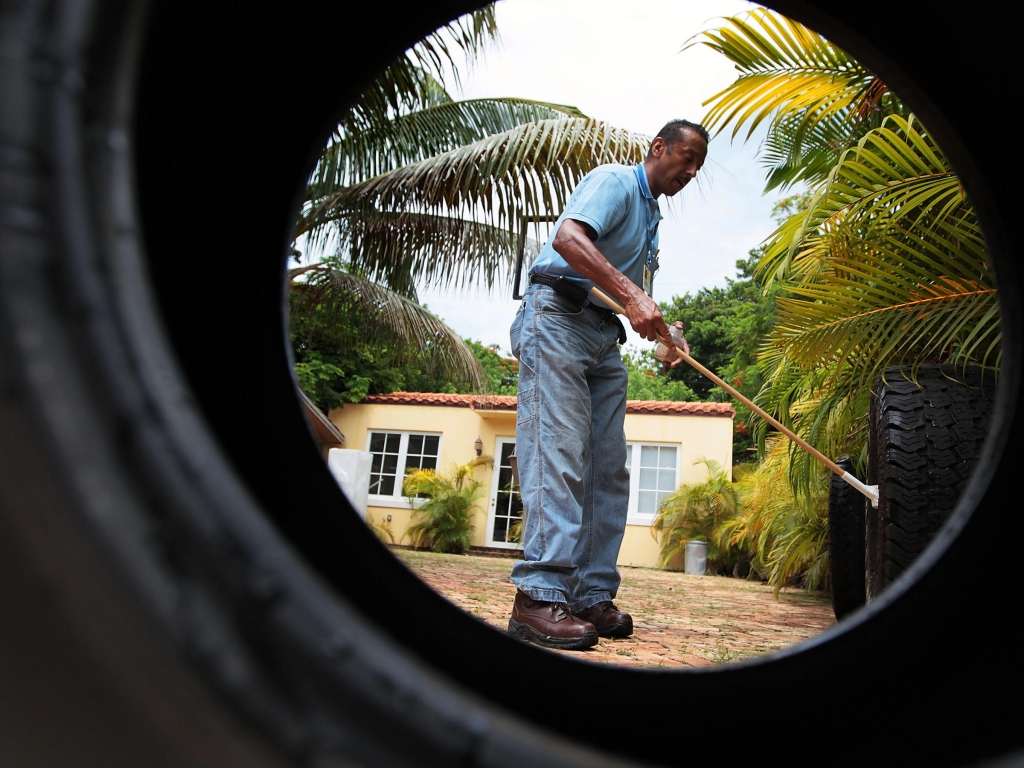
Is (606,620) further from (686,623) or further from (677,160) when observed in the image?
(677,160)

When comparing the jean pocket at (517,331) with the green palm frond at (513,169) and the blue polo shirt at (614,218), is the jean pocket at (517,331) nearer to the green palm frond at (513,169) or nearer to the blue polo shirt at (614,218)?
the blue polo shirt at (614,218)

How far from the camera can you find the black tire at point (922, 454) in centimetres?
190

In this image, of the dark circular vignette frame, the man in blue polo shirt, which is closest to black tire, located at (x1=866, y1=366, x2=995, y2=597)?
the man in blue polo shirt

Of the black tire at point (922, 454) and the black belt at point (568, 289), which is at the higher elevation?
the black belt at point (568, 289)

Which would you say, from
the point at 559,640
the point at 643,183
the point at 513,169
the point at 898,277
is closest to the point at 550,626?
the point at 559,640

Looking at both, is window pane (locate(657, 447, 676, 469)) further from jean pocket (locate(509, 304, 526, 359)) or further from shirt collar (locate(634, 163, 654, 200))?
jean pocket (locate(509, 304, 526, 359))

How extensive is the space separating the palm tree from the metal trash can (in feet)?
17.8

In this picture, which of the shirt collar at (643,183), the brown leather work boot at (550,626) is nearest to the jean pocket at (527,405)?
the brown leather work boot at (550,626)

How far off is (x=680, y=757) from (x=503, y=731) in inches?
19.2

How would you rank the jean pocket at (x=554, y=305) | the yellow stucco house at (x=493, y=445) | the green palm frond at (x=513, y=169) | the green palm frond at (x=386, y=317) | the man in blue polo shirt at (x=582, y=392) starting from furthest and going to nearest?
the yellow stucco house at (x=493, y=445)
the green palm frond at (x=386, y=317)
the green palm frond at (x=513, y=169)
the jean pocket at (x=554, y=305)
the man in blue polo shirt at (x=582, y=392)

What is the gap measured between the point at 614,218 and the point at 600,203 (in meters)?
0.09

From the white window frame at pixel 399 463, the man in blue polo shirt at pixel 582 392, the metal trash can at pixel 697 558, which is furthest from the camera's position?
the white window frame at pixel 399 463

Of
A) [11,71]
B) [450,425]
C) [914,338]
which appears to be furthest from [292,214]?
[450,425]

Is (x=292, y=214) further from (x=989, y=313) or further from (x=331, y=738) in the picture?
(x=989, y=313)
